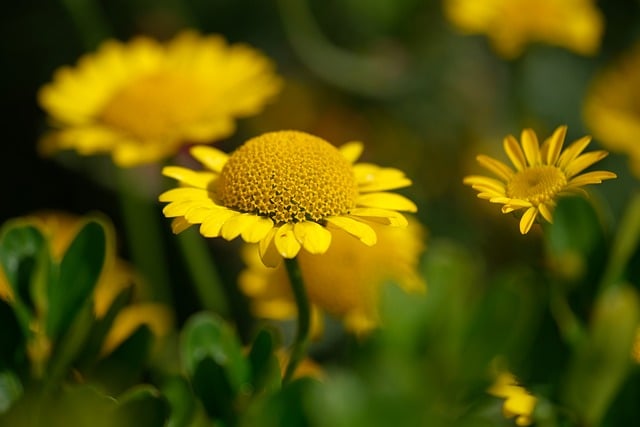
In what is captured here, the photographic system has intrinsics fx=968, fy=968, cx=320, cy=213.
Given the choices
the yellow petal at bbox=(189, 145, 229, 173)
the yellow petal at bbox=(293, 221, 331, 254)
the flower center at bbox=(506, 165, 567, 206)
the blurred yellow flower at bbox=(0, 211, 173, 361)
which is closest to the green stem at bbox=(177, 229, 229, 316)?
the blurred yellow flower at bbox=(0, 211, 173, 361)

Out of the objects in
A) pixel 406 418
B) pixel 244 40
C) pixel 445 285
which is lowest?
pixel 406 418

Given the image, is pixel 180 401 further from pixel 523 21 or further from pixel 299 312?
pixel 523 21

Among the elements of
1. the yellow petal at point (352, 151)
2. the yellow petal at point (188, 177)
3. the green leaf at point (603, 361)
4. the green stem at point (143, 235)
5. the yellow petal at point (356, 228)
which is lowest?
the green leaf at point (603, 361)

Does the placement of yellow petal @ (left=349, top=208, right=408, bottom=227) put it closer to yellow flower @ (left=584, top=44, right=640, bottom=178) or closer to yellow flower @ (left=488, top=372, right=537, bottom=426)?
yellow flower @ (left=488, top=372, right=537, bottom=426)

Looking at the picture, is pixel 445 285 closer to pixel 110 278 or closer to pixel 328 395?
pixel 328 395

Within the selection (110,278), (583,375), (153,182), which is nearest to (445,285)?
(583,375)

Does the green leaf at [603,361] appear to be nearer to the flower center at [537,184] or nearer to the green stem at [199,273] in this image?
the flower center at [537,184]

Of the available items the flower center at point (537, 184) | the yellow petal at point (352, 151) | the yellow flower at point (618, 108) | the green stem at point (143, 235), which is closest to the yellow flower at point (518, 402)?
the flower center at point (537, 184)
